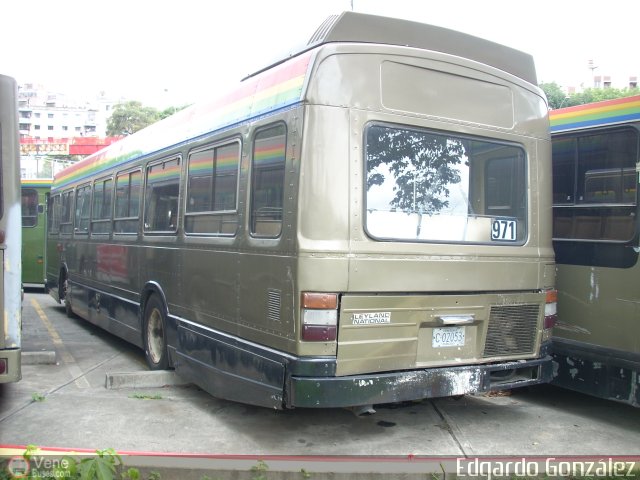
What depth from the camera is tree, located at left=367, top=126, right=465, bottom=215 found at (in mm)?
4551

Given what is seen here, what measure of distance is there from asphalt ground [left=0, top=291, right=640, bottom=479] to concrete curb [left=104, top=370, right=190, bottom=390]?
0.03ft

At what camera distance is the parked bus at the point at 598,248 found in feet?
17.2

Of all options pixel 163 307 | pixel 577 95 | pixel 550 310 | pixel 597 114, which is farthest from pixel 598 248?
pixel 577 95

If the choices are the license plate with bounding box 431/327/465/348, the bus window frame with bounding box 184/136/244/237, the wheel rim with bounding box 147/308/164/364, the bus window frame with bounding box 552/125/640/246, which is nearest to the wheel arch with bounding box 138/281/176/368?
the wheel rim with bounding box 147/308/164/364

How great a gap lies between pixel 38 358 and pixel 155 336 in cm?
164

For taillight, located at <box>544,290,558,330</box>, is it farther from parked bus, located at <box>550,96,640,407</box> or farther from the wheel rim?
the wheel rim

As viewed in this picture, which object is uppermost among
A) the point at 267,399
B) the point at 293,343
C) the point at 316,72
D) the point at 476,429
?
the point at 316,72

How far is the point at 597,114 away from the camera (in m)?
5.70

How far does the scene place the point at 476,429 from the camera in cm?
532

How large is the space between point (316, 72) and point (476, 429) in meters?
3.34

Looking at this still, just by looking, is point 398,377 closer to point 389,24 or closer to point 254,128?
point 254,128

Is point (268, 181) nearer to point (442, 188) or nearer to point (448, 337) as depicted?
point (442, 188)

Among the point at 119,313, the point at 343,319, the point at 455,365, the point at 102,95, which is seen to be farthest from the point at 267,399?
the point at 102,95

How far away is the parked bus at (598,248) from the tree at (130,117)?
5941cm
